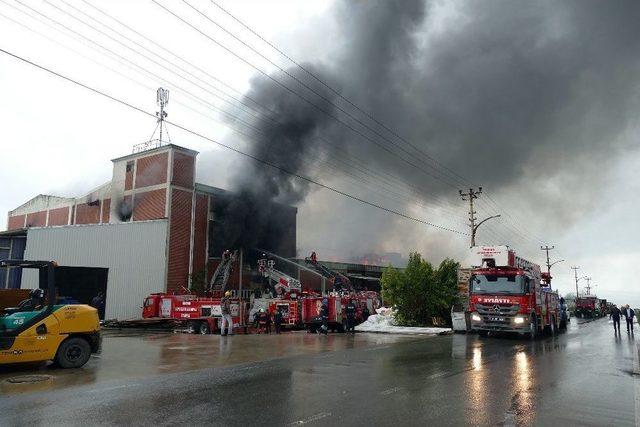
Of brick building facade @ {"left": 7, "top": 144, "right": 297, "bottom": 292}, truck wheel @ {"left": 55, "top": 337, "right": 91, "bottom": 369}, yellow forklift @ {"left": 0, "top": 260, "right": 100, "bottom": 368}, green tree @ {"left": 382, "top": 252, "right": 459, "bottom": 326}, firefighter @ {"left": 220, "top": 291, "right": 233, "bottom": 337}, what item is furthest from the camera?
brick building facade @ {"left": 7, "top": 144, "right": 297, "bottom": 292}

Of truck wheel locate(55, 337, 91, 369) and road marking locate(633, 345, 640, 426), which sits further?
truck wheel locate(55, 337, 91, 369)

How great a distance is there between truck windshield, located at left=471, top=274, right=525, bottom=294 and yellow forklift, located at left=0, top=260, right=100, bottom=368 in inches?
561

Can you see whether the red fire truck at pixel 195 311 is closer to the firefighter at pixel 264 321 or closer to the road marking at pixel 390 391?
the firefighter at pixel 264 321

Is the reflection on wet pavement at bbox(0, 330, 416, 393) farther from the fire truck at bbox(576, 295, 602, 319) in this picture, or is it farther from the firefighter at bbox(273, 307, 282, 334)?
the fire truck at bbox(576, 295, 602, 319)

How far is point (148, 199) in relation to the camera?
32.8 meters

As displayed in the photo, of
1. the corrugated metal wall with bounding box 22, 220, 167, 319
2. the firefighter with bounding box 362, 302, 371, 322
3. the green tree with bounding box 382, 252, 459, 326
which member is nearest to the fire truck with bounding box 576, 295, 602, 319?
the green tree with bounding box 382, 252, 459, 326

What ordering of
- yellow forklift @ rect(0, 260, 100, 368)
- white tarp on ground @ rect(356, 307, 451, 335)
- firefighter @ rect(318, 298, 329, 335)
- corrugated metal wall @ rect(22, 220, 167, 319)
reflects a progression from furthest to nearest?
corrugated metal wall @ rect(22, 220, 167, 319)
white tarp on ground @ rect(356, 307, 451, 335)
firefighter @ rect(318, 298, 329, 335)
yellow forklift @ rect(0, 260, 100, 368)

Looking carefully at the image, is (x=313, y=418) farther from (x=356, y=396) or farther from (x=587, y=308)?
(x=587, y=308)

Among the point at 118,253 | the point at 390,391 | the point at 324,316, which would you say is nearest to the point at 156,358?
the point at 390,391

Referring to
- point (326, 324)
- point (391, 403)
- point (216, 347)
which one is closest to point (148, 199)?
point (326, 324)

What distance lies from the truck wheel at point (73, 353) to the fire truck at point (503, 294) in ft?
46.6

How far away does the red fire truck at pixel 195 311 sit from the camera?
21750mm

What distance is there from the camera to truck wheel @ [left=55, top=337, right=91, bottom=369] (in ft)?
33.2

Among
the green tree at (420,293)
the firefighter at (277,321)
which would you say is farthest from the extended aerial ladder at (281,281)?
the green tree at (420,293)
